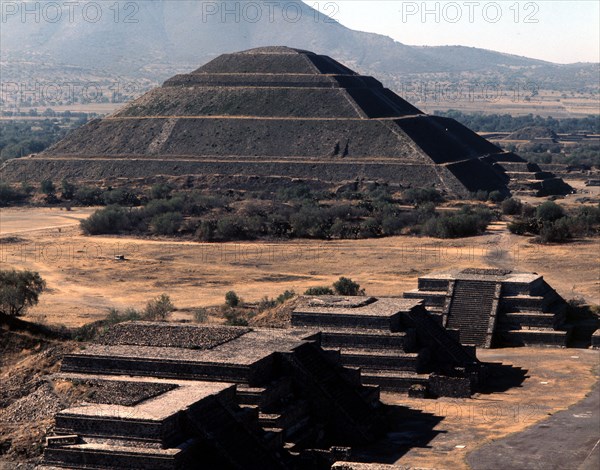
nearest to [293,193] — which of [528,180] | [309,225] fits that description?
[309,225]

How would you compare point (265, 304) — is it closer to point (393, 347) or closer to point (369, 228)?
point (393, 347)

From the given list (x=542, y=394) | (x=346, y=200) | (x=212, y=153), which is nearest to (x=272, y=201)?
(x=346, y=200)

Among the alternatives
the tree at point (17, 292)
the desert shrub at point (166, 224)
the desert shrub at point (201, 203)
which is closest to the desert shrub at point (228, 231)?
the desert shrub at point (166, 224)

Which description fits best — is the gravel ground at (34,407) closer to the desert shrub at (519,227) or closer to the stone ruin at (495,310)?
the stone ruin at (495,310)

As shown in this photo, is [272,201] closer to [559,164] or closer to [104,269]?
[104,269]

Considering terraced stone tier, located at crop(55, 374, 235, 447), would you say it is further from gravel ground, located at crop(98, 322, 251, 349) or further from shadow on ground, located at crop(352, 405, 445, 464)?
shadow on ground, located at crop(352, 405, 445, 464)

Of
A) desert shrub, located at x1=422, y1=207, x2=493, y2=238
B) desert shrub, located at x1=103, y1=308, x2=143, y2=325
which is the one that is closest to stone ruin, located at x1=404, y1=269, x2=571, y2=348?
desert shrub, located at x1=103, y1=308, x2=143, y2=325
